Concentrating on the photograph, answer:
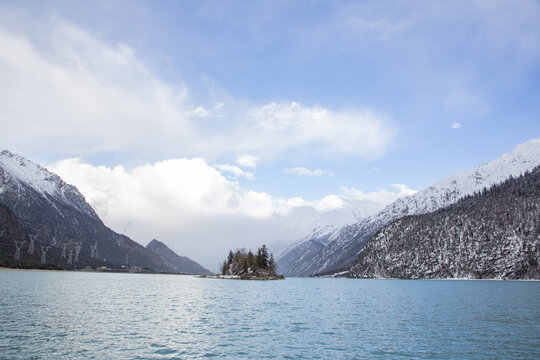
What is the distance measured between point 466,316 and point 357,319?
65.7ft

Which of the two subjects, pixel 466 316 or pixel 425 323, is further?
pixel 466 316

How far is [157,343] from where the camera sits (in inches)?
1524

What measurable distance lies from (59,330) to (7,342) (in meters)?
8.03

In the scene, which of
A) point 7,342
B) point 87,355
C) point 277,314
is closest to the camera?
point 87,355

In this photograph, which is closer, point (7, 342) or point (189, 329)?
point (7, 342)

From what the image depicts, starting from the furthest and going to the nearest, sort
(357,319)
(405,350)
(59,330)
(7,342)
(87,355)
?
(357,319)
(59,330)
(405,350)
(7,342)
(87,355)

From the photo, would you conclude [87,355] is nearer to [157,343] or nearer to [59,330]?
[157,343]

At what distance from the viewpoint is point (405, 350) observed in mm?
37562

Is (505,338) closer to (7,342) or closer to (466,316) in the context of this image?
(466,316)

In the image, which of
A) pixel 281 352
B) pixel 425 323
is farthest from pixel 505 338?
pixel 281 352

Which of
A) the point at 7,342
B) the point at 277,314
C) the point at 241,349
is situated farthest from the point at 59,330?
A: the point at 277,314

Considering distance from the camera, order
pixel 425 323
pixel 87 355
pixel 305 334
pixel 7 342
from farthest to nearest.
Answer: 1. pixel 425 323
2. pixel 305 334
3. pixel 7 342
4. pixel 87 355

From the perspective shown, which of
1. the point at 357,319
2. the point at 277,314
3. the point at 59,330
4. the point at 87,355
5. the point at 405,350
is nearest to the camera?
the point at 87,355

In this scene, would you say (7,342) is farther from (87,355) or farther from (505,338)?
(505,338)
